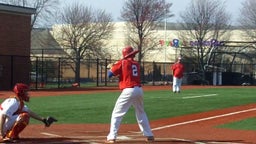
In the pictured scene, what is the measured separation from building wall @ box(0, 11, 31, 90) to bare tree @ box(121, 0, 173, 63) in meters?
26.0

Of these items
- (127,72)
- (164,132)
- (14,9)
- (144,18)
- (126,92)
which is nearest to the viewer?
(126,92)

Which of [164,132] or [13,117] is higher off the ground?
[13,117]

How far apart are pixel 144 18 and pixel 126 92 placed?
54.3 meters

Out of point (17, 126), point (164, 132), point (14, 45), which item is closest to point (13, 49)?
point (14, 45)

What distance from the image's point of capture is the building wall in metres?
38.0

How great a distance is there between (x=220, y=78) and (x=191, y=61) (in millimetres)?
13461

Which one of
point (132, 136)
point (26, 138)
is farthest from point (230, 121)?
point (26, 138)

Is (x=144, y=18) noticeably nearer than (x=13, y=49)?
No

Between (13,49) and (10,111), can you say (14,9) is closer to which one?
(13,49)

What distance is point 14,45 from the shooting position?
39.2 m

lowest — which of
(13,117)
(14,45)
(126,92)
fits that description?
(13,117)

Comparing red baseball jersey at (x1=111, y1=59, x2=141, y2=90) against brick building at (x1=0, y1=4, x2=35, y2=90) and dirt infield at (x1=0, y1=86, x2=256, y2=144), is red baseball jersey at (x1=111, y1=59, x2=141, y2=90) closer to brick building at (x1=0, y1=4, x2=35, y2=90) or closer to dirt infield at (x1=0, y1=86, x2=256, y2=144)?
dirt infield at (x1=0, y1=86, x2=256, y2=144)

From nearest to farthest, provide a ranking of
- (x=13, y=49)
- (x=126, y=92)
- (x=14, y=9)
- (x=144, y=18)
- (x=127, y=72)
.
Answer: (x=126, y=92), (x=127, y=72), (x=14, y=9), (x=13, y=49), (x=144, y=18)

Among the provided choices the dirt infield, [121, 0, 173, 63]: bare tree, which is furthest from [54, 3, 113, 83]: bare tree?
the dirt infield
